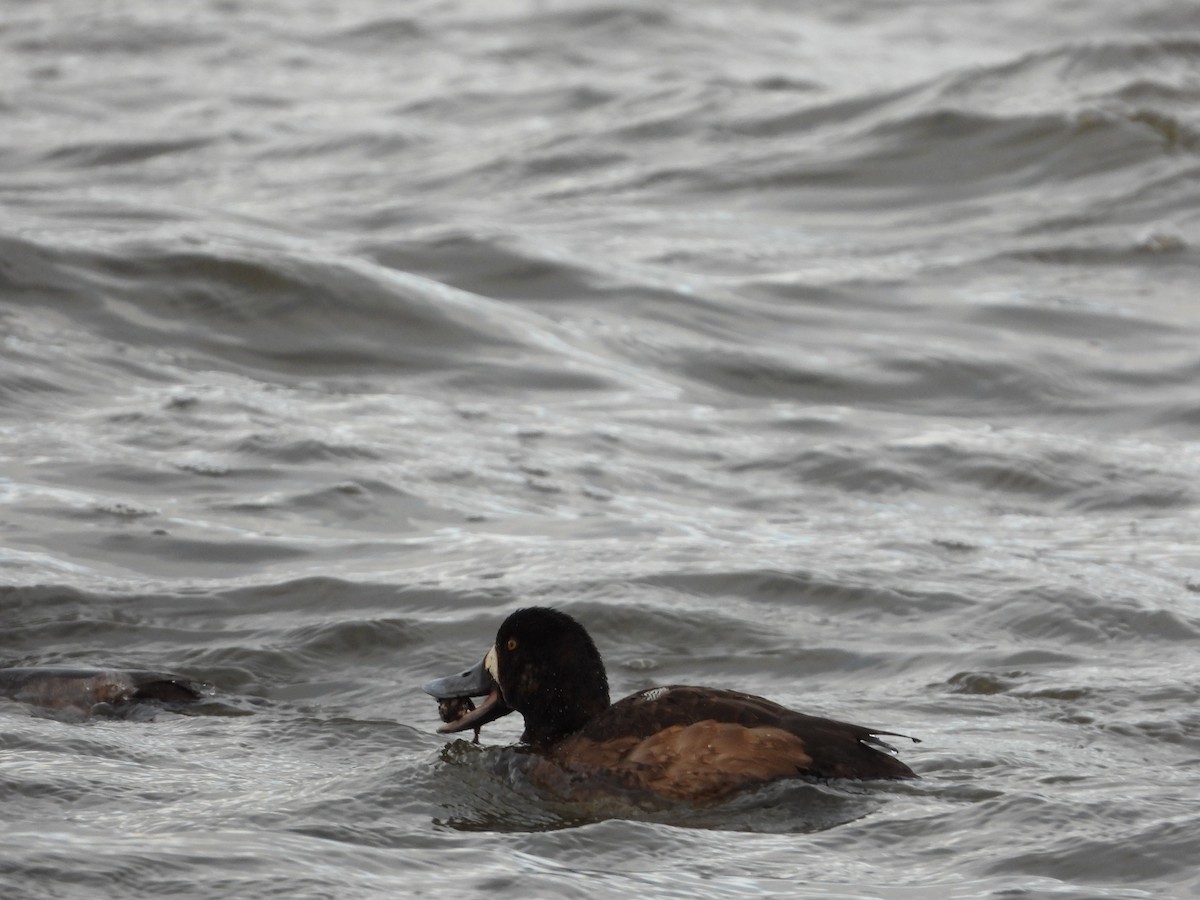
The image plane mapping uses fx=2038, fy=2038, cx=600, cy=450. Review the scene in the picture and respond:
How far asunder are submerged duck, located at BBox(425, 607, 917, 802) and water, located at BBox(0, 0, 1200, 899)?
9 centimetres

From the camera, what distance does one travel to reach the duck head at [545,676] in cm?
616

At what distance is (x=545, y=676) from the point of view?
20.2 feet

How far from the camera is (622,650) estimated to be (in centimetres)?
757

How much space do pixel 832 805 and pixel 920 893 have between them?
A: 581 millimetres

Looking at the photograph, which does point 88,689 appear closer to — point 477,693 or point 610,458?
point 477,693

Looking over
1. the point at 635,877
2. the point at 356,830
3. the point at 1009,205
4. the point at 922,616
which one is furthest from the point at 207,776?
the point at 1009,205

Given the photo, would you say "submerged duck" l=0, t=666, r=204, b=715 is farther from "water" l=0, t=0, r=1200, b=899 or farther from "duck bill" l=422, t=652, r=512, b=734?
"duck bill" l=422, t=652, r=512, b=734

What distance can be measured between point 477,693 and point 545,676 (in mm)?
275

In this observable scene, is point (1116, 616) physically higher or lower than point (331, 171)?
lower

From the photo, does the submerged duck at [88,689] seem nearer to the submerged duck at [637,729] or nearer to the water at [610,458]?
the water at [610,458]

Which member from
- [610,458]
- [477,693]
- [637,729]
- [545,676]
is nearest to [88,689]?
[477,693]

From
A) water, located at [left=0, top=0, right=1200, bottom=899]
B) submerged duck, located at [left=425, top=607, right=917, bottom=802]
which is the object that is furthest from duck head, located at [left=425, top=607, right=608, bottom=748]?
water, located at [left=0, top=0, right=1200, bottom=899]

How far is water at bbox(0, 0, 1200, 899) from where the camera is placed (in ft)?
18.1

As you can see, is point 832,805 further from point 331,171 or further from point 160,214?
point 331,171
